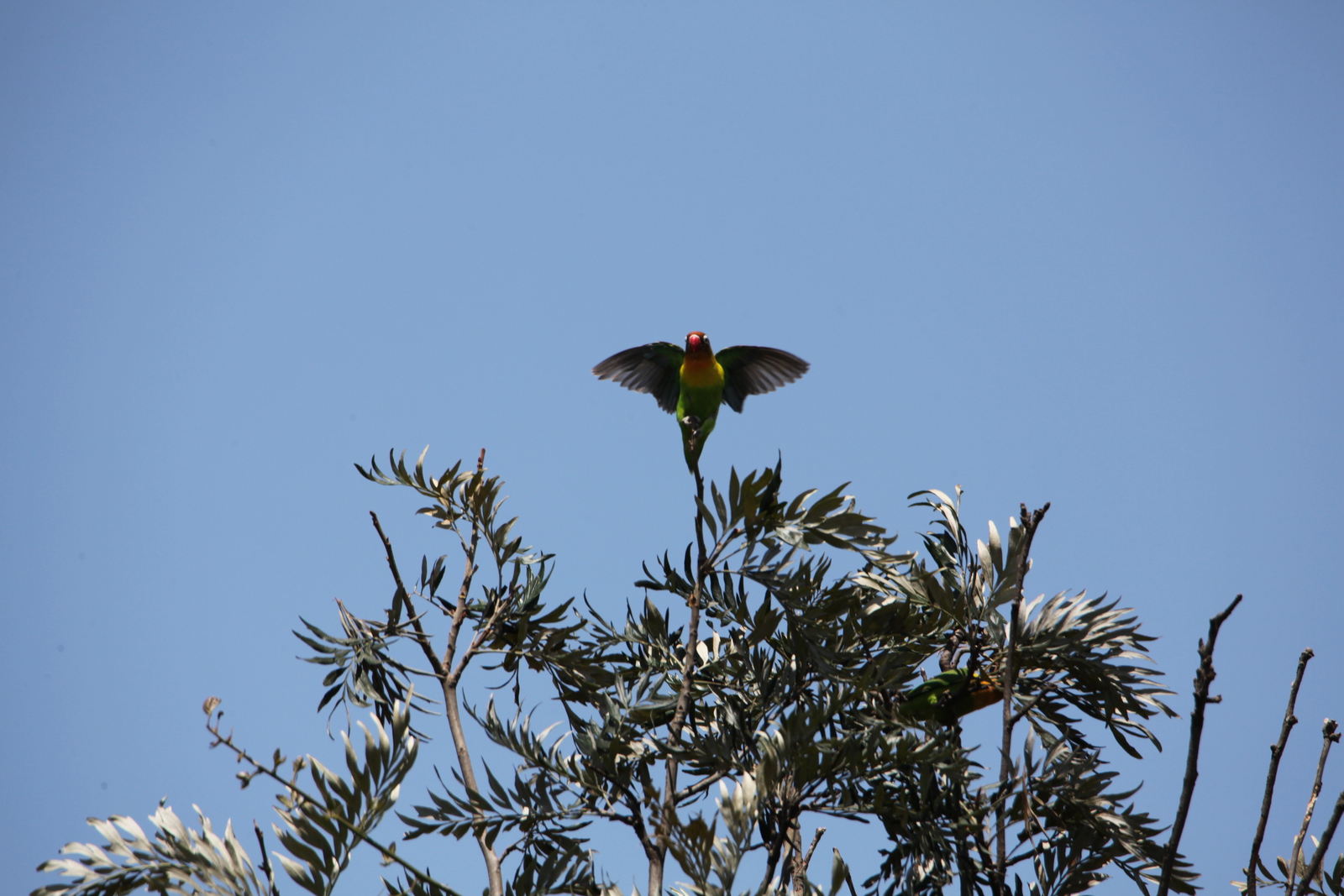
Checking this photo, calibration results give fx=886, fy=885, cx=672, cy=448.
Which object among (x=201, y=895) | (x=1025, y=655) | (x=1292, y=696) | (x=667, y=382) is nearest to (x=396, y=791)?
(x=201, y=895)

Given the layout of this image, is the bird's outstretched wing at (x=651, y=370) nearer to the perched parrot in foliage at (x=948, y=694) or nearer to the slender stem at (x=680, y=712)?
the slender stem at (x=680, y=712)

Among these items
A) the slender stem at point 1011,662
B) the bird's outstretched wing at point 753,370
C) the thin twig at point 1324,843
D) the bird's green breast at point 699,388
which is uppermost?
the bird's outstretched wing at point 753,370

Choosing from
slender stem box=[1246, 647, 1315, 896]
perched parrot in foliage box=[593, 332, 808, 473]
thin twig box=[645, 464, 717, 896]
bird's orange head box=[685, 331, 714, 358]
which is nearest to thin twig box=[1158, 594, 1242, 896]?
slender stem box=[1246, 647, 1315, 896]

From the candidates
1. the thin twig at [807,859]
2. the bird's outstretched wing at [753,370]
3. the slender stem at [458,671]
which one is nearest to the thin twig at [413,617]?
the slender stem at [458,671]

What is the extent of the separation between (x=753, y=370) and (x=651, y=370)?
1.82 ft

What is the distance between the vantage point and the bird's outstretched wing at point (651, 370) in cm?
469

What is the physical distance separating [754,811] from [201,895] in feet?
4.61

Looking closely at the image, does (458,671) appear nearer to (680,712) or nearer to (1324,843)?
(680,712)

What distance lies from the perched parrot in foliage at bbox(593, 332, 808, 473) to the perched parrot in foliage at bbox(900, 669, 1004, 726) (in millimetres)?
1816

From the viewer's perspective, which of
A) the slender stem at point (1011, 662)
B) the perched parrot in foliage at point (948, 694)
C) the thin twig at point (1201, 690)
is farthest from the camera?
the perched parrot in foliage at point (948, 694)

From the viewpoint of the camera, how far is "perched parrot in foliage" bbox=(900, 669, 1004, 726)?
2.81 m

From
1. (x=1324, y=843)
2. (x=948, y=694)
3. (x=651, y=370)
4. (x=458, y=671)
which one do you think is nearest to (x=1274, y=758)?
(x=1324, y=843)

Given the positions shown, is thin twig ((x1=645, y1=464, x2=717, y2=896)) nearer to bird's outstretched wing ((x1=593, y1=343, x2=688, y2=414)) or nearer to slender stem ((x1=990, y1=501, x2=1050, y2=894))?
slender stem ((x1=990, y1=501, x2=1050, y2=894))

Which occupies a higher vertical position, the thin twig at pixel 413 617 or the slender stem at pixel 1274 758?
the thin twig at pixel 413 617
